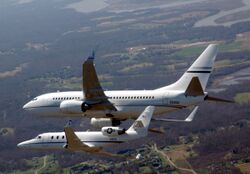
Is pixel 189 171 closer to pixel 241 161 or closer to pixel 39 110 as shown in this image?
pixel 241 161

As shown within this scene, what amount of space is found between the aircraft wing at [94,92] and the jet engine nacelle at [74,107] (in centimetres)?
91

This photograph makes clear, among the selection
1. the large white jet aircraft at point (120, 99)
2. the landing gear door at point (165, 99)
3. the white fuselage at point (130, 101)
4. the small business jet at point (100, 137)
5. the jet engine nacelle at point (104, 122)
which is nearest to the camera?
the large white jet aircraft at point (120, 99)

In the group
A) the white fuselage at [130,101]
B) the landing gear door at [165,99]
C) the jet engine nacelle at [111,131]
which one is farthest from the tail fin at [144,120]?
the jet engine nacelle at [111,131]

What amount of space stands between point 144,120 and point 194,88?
990cm

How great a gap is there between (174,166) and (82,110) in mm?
75576

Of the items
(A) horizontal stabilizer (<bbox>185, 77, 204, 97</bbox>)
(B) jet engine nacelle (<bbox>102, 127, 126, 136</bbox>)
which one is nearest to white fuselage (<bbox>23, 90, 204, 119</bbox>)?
(A) horizontal stabilizer (<bbox>185, 77, 204, 97</bbox>)

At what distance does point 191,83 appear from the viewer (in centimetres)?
11306

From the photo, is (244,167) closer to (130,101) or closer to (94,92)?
(130,101)

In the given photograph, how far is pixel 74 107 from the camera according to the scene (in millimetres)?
117938

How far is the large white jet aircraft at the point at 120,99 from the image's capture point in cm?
11419

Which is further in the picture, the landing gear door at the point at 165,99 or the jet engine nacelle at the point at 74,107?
the jet engine nacelle at the point at 74,107

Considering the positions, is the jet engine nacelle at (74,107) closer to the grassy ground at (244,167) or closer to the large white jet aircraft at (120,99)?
the large white jet aircraft at (120,99)

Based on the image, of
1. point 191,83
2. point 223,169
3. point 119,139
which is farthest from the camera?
point 223,169

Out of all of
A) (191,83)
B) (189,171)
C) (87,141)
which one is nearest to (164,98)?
(191,83)
